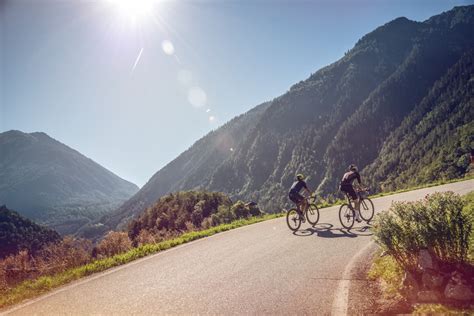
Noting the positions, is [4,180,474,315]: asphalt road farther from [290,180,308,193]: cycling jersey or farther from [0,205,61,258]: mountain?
[0,205,61,258]: mountain

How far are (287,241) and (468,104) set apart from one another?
222073 millimetres

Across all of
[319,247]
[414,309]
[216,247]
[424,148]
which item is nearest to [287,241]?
[319,247]

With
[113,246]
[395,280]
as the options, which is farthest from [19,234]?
[395,280]

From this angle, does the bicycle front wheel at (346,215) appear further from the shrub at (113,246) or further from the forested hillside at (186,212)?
the forested hillside at (186,212)

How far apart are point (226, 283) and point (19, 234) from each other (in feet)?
360

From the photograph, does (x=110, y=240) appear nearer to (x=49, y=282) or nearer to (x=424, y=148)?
(x=49, y=282)

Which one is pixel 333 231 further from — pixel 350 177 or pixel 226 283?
pixel 226 283

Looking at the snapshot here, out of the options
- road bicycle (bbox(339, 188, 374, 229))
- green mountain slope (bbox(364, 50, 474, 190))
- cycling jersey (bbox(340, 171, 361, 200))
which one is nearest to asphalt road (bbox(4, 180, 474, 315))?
road bicycle (bbox(339, 188, 374, 229))

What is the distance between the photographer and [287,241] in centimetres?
1070

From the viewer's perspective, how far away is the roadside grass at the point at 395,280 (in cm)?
396

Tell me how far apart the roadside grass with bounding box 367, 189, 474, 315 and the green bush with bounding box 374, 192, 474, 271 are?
24 cm

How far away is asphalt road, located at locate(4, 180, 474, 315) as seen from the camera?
543cm

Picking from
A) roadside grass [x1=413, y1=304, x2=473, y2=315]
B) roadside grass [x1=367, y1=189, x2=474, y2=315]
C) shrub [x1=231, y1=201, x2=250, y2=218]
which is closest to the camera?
roadside grass [x1=413, y1=304, x2=473, y2=315]

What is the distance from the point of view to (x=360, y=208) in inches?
522
